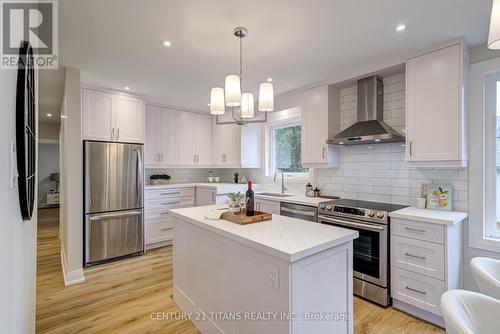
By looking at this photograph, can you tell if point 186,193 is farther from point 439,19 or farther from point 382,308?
point 439,19

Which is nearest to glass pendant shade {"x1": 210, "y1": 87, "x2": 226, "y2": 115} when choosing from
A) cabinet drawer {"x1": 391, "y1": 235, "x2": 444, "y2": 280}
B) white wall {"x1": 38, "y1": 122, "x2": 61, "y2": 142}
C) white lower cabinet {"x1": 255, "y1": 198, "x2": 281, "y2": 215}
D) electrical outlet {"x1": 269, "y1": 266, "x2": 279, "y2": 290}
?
electrical outlet {"x1": 269, "y1": 266, "x2": 279, "y2": 290}

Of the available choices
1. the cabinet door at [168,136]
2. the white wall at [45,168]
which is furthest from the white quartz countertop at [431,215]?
the white wall at [45,168]

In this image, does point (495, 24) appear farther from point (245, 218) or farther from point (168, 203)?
point (168, 203)

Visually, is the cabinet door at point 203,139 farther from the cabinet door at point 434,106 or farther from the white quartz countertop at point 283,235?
the cabinet door at point 434,106

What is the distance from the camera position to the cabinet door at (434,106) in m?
2.25

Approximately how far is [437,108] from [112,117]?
4.01 metres

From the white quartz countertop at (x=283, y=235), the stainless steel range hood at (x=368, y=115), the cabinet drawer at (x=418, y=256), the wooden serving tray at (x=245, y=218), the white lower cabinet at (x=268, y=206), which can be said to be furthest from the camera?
the white lower cabinet at (x=268, y=206)

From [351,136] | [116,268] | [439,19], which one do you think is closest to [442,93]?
[439,19]

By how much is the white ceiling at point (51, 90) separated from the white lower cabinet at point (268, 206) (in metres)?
3.05

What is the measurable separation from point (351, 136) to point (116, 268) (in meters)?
3.52

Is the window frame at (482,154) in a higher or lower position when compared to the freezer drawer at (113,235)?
higher

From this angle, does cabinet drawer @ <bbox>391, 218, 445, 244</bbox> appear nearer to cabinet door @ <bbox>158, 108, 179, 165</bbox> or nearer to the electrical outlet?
the electrical outlet

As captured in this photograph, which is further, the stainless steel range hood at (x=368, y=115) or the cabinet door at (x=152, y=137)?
the cabinet door at (x=152, y=137)

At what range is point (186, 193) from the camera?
14.9 ft
